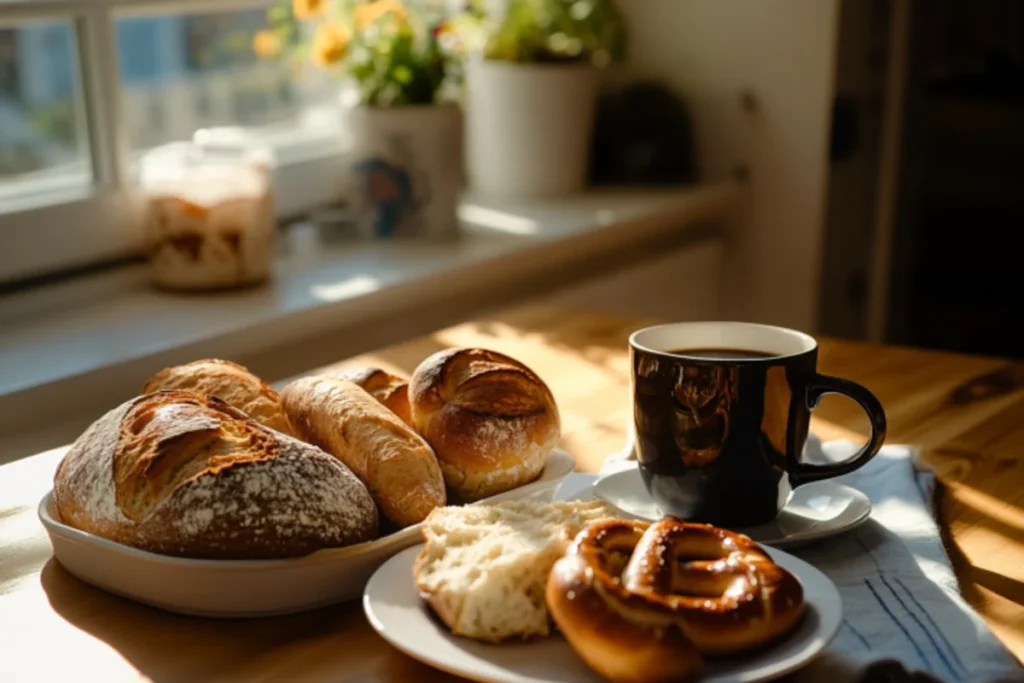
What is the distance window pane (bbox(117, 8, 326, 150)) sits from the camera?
68.2 inches

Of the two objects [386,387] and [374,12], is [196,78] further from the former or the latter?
[386,387]

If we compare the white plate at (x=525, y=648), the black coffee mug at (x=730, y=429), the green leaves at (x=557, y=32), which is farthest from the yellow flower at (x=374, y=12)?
the white plate at (x=525, y=648)

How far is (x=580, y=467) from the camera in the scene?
0.96 meters

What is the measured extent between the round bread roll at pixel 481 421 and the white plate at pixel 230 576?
94 millimetres

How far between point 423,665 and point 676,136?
67.5 inches

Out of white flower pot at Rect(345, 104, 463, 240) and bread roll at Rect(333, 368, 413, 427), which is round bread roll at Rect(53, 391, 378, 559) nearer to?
bread roll at Rect(333, 368, 413, 427)

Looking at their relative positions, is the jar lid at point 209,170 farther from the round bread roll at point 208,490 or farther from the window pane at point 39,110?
the round bread roll at point 208,490

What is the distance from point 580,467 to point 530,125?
3.99ft

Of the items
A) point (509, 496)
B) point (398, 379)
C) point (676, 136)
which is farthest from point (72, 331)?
point (676, 136)

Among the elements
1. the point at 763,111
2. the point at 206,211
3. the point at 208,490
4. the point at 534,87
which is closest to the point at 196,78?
the point at 206,211

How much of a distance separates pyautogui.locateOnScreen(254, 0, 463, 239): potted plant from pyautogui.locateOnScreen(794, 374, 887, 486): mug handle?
1111 millimetres

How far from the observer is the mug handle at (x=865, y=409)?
0.77 metres

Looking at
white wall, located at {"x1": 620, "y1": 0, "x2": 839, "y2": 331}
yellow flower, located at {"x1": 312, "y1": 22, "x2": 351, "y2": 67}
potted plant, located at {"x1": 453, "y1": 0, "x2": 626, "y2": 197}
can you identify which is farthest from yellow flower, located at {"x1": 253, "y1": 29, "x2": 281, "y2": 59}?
white wall, located at {"x1": 620, "y1": 0, "x2": 839, "y2": 331}

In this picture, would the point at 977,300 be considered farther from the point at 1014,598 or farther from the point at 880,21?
the point at 1014,598
